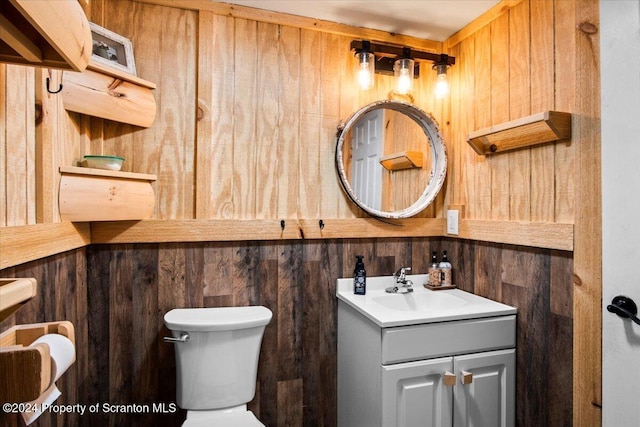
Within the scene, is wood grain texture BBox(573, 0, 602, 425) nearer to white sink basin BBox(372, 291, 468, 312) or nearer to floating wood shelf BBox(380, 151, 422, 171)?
white sink basin BBox(372, 291, 468, 312)

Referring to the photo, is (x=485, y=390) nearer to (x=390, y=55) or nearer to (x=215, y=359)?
(x=215, y=359)

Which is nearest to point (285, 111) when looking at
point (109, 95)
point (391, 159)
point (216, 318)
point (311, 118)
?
point (311, 118)

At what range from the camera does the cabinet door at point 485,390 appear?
1479mm

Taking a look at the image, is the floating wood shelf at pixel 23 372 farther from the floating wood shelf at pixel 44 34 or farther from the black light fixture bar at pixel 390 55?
the black light fixture bar at pixel 390 55

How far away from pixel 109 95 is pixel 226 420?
1.33 metres

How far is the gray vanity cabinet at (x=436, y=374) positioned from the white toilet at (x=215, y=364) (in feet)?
1.50

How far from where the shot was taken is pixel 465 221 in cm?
188

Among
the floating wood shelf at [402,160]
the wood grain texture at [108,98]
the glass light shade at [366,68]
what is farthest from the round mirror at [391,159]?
the wood grain texture at [108,98]

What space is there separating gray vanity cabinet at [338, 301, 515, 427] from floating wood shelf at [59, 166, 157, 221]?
1050 millimetres

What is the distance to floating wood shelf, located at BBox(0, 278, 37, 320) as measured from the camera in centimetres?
56

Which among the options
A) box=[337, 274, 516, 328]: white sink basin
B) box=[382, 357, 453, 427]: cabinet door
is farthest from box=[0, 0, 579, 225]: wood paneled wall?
box=[382, 357, 453, 427]: cabinet door

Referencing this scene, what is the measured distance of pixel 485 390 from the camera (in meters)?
1.52

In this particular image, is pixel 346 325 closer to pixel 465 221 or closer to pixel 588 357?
pixel 465 221

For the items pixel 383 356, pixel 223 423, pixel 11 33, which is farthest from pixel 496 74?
pixel 223 423
